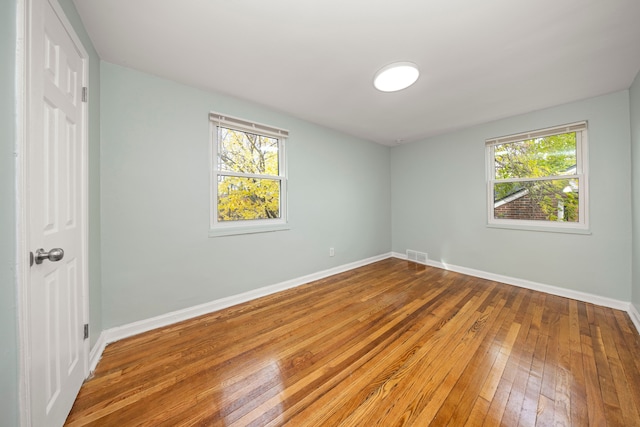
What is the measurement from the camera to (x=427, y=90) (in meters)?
2.31

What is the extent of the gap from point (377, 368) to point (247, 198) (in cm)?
217

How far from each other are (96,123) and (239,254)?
167cm

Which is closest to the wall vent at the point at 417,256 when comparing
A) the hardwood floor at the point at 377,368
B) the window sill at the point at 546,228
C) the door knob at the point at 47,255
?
the window sill at the point at 546,228

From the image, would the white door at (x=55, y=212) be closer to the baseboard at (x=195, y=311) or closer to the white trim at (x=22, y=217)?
the white trim at (x=22, y=217)

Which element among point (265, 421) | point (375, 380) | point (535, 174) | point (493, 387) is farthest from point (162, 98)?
point (535, 174)

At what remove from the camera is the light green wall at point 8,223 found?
2.54 feet

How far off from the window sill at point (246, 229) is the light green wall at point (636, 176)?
141 inches

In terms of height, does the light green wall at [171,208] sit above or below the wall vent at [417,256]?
above

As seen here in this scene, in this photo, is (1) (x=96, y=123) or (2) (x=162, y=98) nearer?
(1) (x=96, y=123)

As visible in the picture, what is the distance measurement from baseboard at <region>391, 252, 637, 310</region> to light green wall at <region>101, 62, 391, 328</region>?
2.48 metres

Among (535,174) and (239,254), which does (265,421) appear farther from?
(535,174)

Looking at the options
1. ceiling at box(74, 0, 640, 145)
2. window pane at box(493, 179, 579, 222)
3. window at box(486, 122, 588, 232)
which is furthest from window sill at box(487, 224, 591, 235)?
ceiling at box(74, 0, 640, 145)

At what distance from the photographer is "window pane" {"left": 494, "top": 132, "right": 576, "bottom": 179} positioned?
8.98ft

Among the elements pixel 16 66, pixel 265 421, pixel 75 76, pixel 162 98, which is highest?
pixel 162 98
